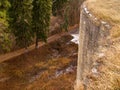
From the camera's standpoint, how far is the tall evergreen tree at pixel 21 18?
1350 inches

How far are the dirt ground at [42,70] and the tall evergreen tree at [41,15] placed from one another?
4.00 m

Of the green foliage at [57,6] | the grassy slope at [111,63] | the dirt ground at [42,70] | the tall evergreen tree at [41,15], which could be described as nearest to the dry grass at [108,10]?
the grassy slope at [111,63]

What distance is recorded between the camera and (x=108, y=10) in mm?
18891

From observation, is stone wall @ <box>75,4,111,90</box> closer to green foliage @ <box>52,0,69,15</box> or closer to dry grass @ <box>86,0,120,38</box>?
dry grass @ <box>86,0,120,38</box>

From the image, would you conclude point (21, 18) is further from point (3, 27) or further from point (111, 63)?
point (111, 63)

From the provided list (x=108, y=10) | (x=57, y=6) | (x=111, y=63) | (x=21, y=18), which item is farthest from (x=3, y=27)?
(x=111, y=63)

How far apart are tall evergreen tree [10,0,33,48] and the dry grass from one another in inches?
586

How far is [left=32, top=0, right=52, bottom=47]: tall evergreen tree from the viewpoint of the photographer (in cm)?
3697

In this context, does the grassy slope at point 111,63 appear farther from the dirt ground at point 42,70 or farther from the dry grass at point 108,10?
→ the dirt ground at point 42,70

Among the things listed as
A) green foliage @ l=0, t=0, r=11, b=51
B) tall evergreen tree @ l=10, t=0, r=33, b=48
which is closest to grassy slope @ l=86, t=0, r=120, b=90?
green foliage @ l=0, t=0, r=11, b=51

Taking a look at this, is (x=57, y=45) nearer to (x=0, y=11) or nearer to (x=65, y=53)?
(x=65, y=53)

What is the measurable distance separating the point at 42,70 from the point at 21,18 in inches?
292

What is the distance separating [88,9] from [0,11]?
1327 cm

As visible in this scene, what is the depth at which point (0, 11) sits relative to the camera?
29.0 metres
